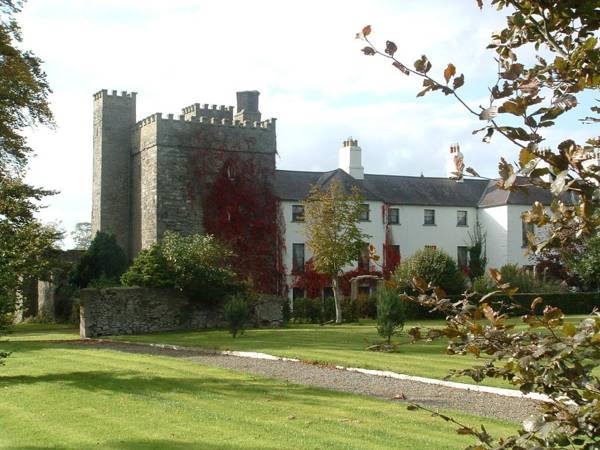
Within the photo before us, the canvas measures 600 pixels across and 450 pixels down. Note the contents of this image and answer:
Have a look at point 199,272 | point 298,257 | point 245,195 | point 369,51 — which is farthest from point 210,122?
point 369,51

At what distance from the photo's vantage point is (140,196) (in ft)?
139

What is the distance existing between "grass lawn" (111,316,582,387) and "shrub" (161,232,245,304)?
2.98 meters

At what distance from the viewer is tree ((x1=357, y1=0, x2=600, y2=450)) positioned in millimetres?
2664

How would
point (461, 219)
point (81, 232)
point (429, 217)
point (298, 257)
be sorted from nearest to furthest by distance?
point (298, 257) → point (429, 217) → point (461, 219) → point (81, 232)

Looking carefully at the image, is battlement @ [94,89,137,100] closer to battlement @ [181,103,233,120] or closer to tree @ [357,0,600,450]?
battlement @ [181,103,233,120]

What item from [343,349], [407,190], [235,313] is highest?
[407,190]

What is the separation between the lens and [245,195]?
41.1 metres

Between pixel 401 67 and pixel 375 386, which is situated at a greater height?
pixel 401 67

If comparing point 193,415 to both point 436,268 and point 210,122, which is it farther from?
point 210,122

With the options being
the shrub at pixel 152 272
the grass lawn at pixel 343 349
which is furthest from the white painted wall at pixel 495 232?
the shrub at pixel 152 272

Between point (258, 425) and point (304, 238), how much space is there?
109ft

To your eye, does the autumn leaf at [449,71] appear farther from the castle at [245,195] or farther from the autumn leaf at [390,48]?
the castle at [245,195]

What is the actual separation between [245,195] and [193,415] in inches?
1210

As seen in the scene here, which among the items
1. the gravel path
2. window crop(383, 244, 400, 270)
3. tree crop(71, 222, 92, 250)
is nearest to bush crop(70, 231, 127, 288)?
window crop(383, 244, 400, 270)
